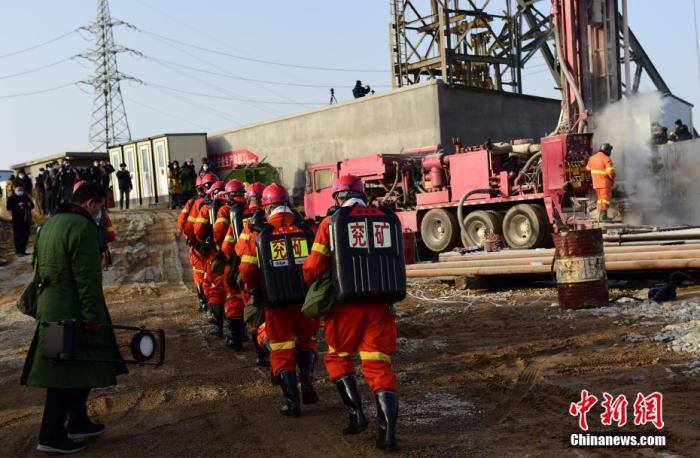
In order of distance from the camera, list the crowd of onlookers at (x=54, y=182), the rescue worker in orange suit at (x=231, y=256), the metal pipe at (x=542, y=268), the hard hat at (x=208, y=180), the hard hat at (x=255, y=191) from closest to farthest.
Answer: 1. the hard hat at (x=255, y=191)
2. the rescue worker in orange suit at (x=231, y=256)
3. the metal pipe at (x=542, y=268)
4. the hard hat at (x=208, y=180)
5. the crowd of onlookers at (x=54, y=182)

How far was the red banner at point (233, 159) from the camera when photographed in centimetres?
3091

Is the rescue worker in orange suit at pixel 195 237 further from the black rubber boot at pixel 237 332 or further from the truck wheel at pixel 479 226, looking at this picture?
the truck wheel at pixel 479 226

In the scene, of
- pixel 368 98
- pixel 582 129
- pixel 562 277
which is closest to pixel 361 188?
pixel 562 277

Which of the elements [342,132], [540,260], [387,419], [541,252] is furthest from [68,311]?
[342,132]

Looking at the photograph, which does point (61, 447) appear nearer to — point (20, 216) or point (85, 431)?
point (85, 431)

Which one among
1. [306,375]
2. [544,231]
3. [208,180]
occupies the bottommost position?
[306,375]

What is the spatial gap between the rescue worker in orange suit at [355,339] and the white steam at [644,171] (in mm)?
11988

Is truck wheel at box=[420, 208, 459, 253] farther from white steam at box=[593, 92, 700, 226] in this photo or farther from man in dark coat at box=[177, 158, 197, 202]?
man in dark coat at box=[177, 158, 197, 202]

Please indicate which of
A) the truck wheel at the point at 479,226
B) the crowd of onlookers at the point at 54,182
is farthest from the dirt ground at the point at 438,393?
the crowd of onlookers at the point at 54,182

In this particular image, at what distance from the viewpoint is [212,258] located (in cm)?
973

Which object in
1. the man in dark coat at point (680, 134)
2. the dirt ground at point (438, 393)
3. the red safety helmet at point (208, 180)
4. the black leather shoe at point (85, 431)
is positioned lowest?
the dirt ground at point (438, 393)

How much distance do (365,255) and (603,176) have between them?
10.7 meters

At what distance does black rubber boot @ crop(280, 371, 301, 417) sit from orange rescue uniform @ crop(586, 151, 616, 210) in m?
10.5

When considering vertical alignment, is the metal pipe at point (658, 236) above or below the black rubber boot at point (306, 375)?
above
